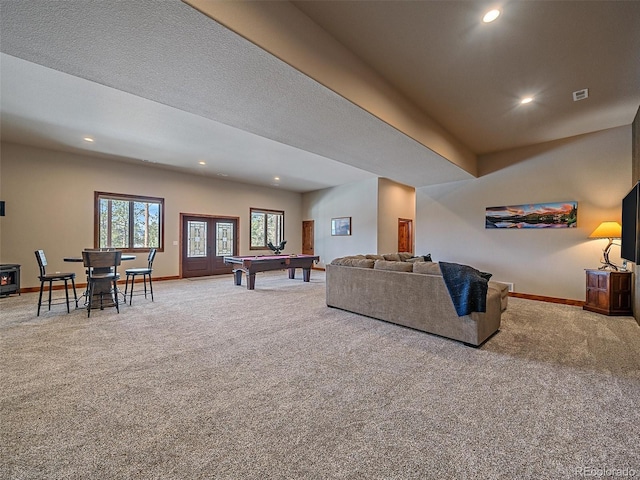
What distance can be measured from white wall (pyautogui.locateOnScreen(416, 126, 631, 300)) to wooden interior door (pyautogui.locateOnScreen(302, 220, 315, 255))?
5.21 metres

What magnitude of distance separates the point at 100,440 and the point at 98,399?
53 centimetres

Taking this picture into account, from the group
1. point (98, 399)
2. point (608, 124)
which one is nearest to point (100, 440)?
point (98, 399)

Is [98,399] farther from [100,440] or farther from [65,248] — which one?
[65,248]

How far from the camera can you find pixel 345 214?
31.6 ft

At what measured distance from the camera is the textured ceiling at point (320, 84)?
77.9 inches

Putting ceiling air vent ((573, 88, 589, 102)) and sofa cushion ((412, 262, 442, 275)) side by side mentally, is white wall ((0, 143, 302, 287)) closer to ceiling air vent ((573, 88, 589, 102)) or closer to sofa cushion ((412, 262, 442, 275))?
sofa cushion ((412, 262, 442, 275))

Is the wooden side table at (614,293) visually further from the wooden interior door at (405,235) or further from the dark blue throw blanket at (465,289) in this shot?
the wooden interior door at (405,235)

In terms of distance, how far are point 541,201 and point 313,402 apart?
5.80 meters

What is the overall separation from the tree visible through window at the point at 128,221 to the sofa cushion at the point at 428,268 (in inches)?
281

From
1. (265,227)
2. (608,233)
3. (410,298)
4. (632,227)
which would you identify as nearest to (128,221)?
(265,227)

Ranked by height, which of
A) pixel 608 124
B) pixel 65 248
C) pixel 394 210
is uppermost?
pixel 608 124

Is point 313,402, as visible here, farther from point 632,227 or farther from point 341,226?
point 341,226

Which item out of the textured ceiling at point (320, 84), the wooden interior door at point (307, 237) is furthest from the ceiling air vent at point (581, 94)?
the wooden interior door at point (307, 237)

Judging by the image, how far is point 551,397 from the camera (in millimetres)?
2023
